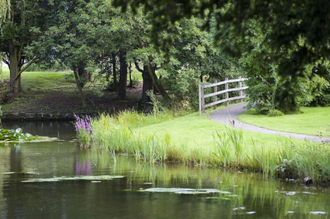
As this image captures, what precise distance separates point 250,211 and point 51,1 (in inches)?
940

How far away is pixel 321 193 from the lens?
7.64 metres

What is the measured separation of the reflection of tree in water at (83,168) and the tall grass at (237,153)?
1464 millimetres

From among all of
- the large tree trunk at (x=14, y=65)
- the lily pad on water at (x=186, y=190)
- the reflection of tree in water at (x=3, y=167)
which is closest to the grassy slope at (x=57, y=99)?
the large tree trunk at (x=14, y=65)

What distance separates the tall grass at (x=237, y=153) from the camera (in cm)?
849

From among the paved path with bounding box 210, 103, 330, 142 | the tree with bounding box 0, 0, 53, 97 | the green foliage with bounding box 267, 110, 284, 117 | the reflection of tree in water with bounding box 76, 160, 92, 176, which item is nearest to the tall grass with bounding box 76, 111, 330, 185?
the reflection of tree in water with bounding box 76, 160, 92, 176

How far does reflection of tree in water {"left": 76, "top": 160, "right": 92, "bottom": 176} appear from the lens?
9953 mm

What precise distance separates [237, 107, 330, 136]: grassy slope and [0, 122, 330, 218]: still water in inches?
A: 188

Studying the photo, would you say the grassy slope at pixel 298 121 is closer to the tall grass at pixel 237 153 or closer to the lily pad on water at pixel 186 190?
the tall grass at pixel 237 153

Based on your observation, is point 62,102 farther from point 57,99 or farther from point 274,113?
point 274,113

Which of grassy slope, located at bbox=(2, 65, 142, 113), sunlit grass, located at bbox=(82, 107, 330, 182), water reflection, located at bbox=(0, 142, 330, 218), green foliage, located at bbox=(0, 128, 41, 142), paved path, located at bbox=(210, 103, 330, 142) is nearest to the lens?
water reflection, located at bbox=(0, 142, 330, 218)

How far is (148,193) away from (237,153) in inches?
127

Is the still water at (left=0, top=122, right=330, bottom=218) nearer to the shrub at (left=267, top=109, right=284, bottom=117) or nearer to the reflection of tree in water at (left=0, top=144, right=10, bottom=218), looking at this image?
the reflection of tree in water at (left=0, top=144, right=10, bottom=218)

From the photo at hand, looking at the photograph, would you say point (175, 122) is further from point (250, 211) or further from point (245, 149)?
point (250, 211)

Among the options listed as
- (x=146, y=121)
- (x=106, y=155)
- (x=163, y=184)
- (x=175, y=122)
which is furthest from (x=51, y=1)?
(x=163, y=184)
